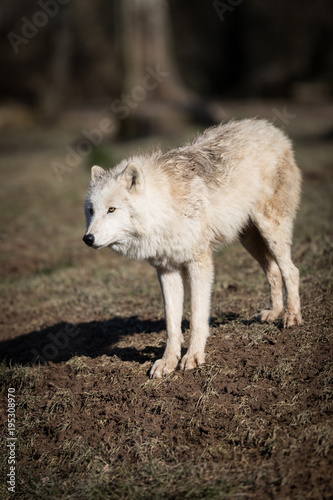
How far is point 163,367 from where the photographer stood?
4.84 metres

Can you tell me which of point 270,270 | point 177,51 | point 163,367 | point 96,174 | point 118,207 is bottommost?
point 163,367

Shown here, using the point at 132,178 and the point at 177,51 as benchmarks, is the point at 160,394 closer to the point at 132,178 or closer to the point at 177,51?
the point at 132,178

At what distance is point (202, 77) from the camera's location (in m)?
33.0

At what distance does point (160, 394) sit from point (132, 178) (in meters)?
1.99

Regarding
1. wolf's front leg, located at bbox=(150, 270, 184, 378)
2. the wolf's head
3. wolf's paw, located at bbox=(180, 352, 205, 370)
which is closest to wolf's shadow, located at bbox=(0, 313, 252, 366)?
wolf's front leg, located at bbox=(150, 270, 184, 378)

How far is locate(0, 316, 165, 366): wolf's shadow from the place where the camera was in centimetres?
568

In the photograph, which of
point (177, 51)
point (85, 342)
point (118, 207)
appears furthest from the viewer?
point (177, 51)

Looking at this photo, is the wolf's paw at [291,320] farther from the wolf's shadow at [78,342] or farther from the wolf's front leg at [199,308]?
the wolf's shadow at [78,342]

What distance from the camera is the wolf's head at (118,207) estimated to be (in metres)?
4.45

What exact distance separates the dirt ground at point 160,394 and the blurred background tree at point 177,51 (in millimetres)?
15509

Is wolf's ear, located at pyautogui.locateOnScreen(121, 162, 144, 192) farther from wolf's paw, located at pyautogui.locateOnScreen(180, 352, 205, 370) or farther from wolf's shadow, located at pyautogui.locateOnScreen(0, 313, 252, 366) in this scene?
wolf's shadow, located at pyautogui.locateOnScreen(0, 313, 252, 366)

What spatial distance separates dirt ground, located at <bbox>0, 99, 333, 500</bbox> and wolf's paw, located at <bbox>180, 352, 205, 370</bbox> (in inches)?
3.3

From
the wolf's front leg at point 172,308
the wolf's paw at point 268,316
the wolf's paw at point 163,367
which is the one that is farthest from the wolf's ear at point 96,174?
the wolf's paw at point 268,316

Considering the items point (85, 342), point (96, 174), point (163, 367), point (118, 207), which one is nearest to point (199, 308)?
point (163, 367)
